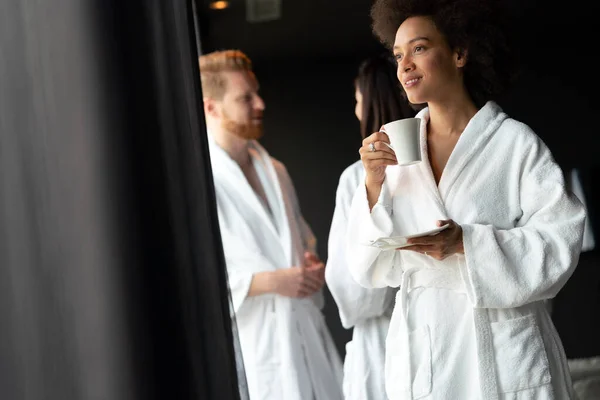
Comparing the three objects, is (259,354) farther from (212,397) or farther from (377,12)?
(212,397)

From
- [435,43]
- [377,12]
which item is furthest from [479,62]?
[377,12]

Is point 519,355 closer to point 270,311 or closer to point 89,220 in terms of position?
point 89,220

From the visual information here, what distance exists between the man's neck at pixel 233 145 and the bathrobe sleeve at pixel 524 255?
1.07 m

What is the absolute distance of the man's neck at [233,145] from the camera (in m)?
2.29

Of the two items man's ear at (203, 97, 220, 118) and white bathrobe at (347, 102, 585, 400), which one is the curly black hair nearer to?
white bathrobe at (347, 102, 585, 400)

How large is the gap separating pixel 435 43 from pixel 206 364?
0.79 metres

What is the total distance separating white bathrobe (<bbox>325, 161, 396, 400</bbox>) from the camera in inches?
74.9

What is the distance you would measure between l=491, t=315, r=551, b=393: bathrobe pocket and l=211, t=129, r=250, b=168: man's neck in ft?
3.61

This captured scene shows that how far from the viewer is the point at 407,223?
142 cm

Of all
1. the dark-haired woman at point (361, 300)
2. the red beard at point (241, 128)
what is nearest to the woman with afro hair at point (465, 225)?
the dark-haired woman at point (361, 300)

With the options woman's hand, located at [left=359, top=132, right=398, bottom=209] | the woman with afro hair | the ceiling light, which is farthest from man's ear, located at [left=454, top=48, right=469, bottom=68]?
the ceiling light

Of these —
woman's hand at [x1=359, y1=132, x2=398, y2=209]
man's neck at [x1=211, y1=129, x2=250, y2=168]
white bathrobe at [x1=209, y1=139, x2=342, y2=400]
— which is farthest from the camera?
man's neck at [x1=211, y1=129, x2=250, y2=168]

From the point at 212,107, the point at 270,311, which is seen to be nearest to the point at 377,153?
the point at 270,311

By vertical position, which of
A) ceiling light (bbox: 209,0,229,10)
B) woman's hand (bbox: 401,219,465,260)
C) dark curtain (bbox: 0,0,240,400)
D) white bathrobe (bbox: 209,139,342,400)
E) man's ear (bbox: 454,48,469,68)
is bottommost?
white bathrobe (bbox: 209,139,342,400)
